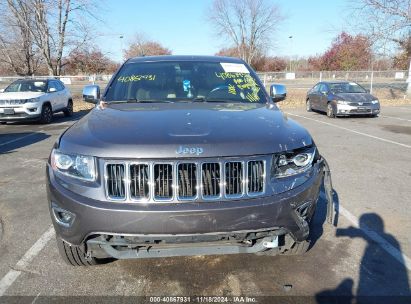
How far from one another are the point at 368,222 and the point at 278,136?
6.77 ft

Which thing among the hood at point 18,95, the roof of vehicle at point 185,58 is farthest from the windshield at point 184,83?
the hood at point 18,95

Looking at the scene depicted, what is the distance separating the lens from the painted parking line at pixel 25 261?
9.61 ft

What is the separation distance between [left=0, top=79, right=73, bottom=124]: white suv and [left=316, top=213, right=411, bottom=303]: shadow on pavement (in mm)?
12133

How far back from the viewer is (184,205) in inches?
95.2

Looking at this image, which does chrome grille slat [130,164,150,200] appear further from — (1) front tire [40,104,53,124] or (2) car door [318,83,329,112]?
(2) car door [318,83,329,112]

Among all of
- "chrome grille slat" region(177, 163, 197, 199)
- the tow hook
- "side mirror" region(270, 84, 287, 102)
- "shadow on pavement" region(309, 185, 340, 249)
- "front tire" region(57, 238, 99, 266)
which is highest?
"side mirror" region(270, 84, 287, 102)

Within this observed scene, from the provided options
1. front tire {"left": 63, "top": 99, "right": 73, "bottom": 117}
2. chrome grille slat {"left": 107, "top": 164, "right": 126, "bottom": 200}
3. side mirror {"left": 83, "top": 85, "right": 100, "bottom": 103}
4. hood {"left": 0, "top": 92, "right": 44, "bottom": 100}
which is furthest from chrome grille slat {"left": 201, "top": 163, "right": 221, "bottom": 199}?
front tire {"left": 63, "top": 99, "right": 73, "bottom": 117}

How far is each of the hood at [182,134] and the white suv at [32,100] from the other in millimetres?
10719

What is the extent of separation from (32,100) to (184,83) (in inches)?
413

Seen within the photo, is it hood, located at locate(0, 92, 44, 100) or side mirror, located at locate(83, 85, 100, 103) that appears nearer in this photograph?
side mirror, located at locate(83, 85, 100, 103)

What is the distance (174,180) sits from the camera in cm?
243

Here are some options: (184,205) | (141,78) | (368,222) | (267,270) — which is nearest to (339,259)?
(267,270)

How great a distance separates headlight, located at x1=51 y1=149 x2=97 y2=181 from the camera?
2.53 metres

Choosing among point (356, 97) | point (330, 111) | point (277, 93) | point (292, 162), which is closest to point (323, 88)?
point (330, 111)
